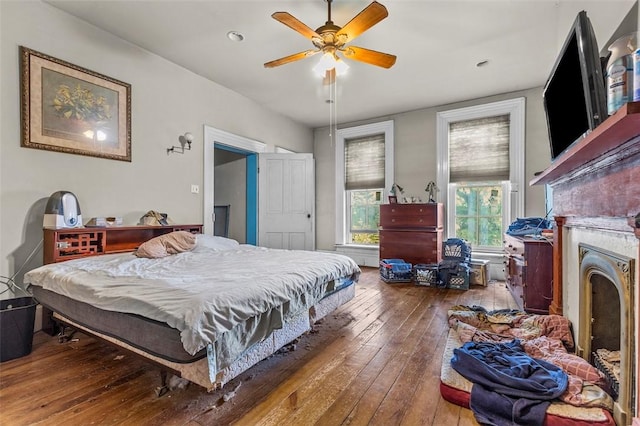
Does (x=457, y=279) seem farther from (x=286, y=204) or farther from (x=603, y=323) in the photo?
(x=286, y=204)

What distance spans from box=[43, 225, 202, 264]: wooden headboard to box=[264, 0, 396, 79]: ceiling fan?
6.99 ft

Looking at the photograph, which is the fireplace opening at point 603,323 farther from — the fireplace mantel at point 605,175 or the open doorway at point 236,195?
the open doorway at point 236,195

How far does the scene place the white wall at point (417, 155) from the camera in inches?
159

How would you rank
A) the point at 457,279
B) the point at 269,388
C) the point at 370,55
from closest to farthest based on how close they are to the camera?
the point at 269,388
the point at 370,55
the point at 457,279

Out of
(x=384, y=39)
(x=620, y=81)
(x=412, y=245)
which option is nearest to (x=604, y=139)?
(x=620, y=81)

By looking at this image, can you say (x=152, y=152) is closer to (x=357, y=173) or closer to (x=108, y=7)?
(x=108, y=7)

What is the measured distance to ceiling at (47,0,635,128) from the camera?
8.07 ft

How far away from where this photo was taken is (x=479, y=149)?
14.5 ft

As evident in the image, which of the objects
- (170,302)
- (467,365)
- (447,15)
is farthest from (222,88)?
(467,365)

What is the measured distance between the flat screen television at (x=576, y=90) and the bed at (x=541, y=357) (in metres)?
1.28

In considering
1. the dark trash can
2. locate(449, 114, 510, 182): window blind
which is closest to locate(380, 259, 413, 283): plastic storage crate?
locate(449, 114, 510, 182): window blind

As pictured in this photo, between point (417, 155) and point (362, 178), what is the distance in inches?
42.8

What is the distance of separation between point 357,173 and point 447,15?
3166 mm

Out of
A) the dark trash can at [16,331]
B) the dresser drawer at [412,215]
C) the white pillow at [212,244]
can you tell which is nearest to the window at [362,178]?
the dresser drawer at [412,215]
